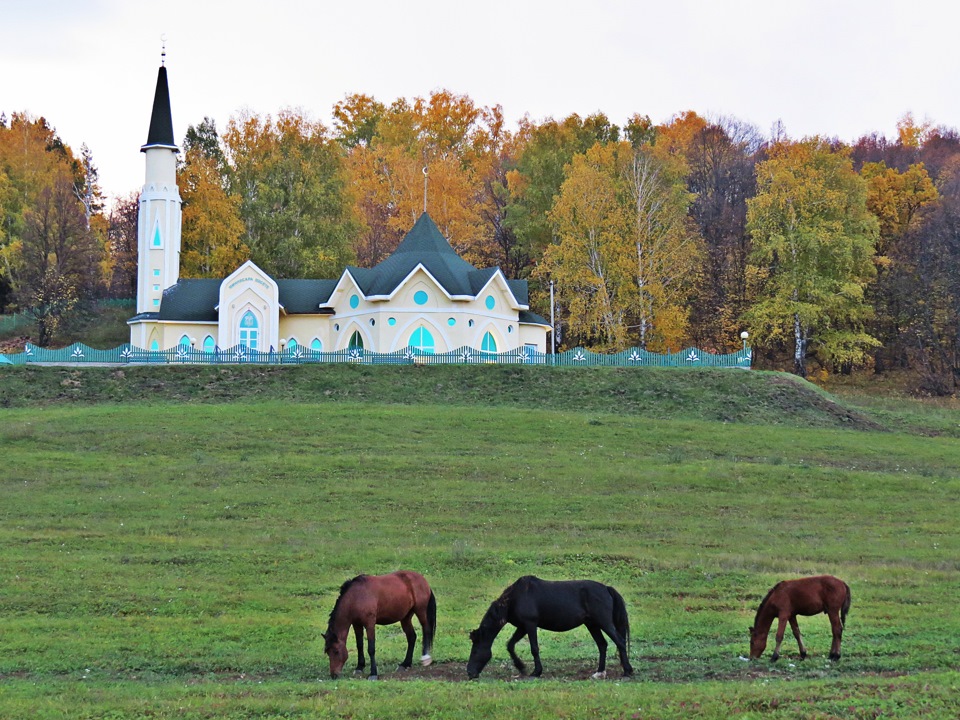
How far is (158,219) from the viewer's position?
59.4 metres

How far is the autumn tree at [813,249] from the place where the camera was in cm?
6025

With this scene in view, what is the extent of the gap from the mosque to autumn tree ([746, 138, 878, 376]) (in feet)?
43.9

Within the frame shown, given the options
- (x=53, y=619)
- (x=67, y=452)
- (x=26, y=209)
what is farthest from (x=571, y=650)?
(x=26, y=209)

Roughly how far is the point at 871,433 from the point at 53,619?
104 feet

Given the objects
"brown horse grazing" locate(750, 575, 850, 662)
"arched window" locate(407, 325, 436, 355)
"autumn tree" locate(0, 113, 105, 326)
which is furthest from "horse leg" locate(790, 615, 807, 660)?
"autumn tree" locate(0, 113, 105, 326)

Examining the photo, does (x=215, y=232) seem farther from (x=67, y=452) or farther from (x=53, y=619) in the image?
(x=53, y=619)

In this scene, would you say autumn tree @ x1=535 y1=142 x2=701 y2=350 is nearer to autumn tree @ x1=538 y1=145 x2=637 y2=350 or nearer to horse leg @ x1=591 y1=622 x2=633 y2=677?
autumn tree @ x1=538 y1=145 x2=637 y2=350

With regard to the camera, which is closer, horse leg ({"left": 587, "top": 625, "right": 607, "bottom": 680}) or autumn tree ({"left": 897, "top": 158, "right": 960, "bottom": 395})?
horse leg ({"left": 587, "top": 625, "right": 607, "bottom": 680})

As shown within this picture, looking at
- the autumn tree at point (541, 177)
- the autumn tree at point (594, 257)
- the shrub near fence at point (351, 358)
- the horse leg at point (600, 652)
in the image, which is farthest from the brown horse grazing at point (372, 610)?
the autumn tree at point (541, 177)

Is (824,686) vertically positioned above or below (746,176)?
below

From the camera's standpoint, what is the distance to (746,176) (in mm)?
81188

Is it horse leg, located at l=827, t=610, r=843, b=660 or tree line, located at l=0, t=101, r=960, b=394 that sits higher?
tree line, located at l=0, t=101, r=960, b=394

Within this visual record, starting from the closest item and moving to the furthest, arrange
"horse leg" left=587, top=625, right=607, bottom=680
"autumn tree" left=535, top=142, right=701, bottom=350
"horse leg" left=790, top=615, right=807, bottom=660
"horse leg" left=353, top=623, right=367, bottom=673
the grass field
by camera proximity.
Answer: the grass field, "horse leg" left=587, top=625, right=607, bottom=680, "horse leg" left=353, top=623, right=367, bottom=673, "horse leg" left=790, top=615, right=807, bottom=660, "autumn tree" left=535, top=142, right=701, bottom=350

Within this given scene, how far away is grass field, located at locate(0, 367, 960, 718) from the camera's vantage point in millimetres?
11547
